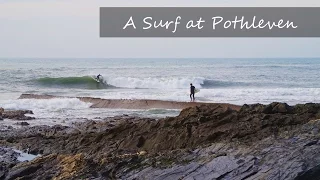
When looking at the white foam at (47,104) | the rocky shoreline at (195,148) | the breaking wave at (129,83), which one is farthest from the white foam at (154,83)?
the rocky shoreline at (195,148)

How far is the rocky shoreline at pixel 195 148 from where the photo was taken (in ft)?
25.7

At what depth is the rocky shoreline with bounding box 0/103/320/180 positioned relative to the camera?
7.82 meters

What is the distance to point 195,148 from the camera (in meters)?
9.23

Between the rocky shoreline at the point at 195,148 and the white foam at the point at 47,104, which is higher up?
the rocky shoreline at the point at 195,148

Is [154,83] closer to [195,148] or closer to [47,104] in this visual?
[47,104]

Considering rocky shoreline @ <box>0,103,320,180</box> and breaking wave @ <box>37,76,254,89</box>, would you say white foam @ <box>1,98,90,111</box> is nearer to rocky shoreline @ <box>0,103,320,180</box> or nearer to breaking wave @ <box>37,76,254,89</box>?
rocky shoreline @ <box>0,103,320,180</box>

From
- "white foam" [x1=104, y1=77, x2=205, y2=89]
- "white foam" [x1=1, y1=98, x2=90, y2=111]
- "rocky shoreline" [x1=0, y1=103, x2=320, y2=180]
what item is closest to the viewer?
"rocky shoreline" [x1=0, y1=103, x2=320, y2=180]

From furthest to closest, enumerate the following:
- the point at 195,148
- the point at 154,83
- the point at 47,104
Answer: the point at 154,83
the point at 47,104
the point at 195,148

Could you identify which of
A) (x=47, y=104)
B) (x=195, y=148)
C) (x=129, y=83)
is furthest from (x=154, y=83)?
(x=195, y=148)

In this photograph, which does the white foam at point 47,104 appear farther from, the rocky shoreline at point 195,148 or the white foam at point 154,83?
the white foam at point 154,83

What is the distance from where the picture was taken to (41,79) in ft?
148

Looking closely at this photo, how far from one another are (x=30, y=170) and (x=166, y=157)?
2.61 metres

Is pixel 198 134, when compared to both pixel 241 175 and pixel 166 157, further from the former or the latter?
pixel 241 175

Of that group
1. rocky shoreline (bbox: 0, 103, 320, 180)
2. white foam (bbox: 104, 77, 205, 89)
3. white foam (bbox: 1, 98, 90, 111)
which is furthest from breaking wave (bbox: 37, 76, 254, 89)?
rocky shoreline (bbox: 0, 103, 320, 180)
